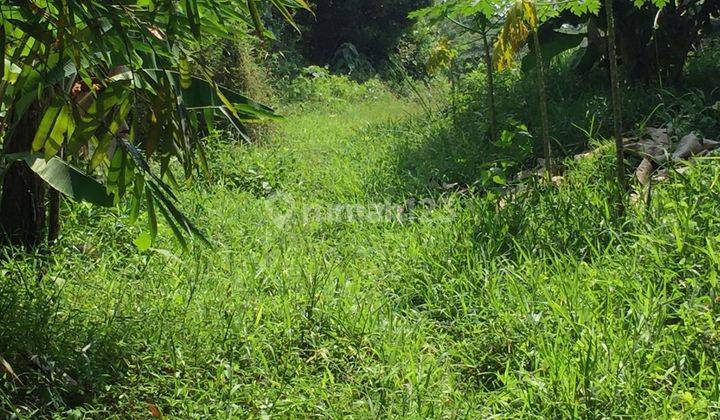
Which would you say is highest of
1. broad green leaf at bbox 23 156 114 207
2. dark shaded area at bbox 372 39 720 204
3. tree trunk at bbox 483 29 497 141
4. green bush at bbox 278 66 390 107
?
broad green leaf at bbox 23 156 114 207

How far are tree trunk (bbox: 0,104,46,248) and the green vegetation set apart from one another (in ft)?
0.03

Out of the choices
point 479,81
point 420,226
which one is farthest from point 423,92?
point 420,226

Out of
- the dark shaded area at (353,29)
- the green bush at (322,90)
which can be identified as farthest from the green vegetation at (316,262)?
the dark shaded area at (353,29)

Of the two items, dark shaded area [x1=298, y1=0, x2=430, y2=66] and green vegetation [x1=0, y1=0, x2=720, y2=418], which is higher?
green vegetation [x1=0, y1=0, x2=720, y2=418]

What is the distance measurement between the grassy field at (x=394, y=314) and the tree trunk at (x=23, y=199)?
13 centimetres

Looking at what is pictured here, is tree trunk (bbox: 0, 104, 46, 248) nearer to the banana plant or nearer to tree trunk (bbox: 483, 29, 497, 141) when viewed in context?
the banana plant

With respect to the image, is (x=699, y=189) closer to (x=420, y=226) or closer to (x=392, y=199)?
(x=420, y=226)

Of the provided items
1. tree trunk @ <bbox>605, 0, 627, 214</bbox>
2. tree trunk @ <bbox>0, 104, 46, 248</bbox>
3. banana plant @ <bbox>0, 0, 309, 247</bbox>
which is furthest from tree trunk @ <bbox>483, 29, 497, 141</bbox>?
tree trunk @ <bbox>0, 104, 46, 248</bbox>

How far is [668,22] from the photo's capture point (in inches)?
238

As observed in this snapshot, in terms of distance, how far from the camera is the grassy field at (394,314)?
8.29 ft

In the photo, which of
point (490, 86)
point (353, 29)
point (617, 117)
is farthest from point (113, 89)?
point (353, 29)

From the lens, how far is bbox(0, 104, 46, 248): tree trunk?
11.4 ft

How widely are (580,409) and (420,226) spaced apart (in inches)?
86.9

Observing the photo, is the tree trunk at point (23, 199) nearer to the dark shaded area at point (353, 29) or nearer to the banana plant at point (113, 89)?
the banana plant at point (113, 89)
